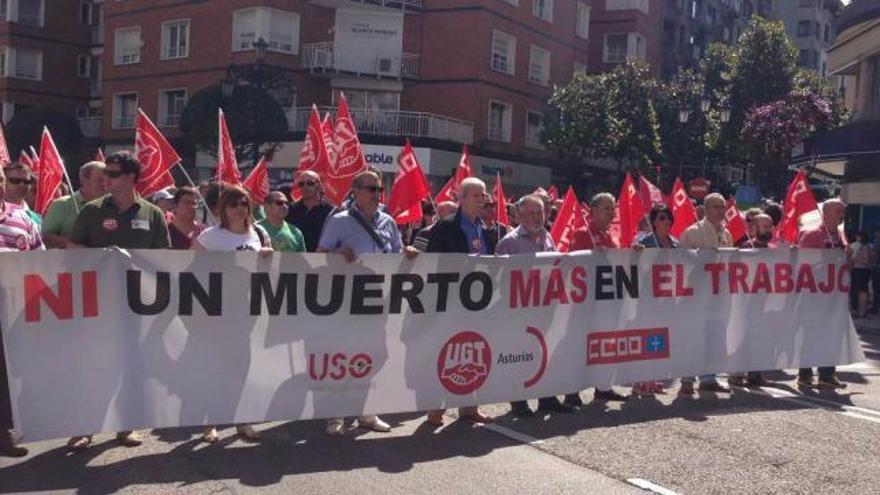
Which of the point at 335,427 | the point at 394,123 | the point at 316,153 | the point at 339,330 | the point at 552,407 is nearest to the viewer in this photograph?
the point at 339,330

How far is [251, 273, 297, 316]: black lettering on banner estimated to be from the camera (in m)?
6.43

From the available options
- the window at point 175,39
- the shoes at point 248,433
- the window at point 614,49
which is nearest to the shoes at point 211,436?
the shoes at point 248,433

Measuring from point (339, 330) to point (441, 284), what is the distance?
2.84 feet

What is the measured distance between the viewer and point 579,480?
5.91 meters

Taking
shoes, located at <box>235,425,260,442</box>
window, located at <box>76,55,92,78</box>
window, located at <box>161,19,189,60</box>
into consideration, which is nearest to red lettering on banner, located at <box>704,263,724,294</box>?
shoes, located at <box>235,425,260,442</box>

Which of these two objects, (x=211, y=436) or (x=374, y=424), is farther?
(x=374, y=424)

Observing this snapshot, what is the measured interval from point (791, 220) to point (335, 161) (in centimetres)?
496

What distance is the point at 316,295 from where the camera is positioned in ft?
21.8

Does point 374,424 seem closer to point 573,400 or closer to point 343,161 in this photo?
point 573,400

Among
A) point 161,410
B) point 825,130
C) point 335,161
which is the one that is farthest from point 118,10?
point 161,410

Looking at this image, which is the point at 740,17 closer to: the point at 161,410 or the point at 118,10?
the point at 118,10

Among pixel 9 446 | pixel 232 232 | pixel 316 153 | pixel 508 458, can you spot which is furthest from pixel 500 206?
pixel 9 446

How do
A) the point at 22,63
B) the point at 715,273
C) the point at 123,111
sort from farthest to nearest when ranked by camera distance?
the point at 22,63
the point at 123,111
the point at 715,273

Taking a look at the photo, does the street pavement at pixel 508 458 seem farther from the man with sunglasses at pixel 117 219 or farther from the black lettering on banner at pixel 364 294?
the black lettering on banner at pixel 364 294
